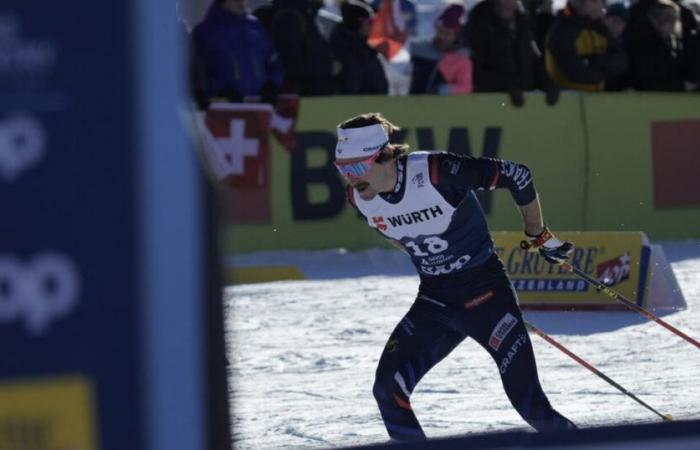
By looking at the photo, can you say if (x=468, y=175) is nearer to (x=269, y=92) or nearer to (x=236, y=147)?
(x=269, y=92)

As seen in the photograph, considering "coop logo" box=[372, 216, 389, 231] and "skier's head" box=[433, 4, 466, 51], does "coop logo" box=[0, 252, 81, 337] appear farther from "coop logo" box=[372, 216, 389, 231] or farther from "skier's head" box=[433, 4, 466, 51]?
"skier's head" box=[433, 4, 466, 51]

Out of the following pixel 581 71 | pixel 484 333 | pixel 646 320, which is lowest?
pixel 646 320

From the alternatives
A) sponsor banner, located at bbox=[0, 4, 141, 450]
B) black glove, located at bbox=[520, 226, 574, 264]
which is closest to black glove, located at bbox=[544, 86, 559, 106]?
black glove, located at bbox=[520, 226, 574, 264]

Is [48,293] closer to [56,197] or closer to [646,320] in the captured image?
[56,197]

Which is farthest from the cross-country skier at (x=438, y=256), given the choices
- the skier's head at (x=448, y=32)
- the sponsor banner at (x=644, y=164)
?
the sponsor banner at (x=644, y=164)

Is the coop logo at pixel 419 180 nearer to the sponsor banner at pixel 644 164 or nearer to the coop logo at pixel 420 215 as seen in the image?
the coop logo at pixel 420 215

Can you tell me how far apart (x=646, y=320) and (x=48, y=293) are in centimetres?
A: 760

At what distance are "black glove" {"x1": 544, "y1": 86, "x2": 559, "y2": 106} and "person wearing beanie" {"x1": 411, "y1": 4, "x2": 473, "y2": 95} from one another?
613 mm

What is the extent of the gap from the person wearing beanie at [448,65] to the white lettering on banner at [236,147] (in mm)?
1681

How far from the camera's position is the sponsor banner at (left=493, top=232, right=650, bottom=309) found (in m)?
9.87

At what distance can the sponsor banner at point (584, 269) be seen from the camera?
32.4 feet

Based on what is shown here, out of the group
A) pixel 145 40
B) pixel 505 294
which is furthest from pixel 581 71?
pixel 145 40

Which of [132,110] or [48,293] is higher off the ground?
[132,110]

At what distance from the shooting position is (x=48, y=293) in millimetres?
2268
